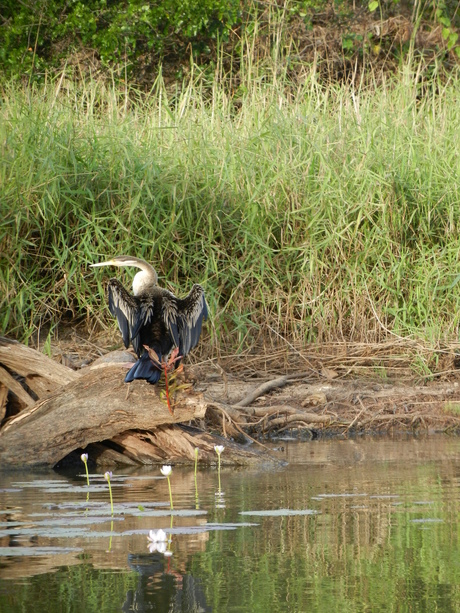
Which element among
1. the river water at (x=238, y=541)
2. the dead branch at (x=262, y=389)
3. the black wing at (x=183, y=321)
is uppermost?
the black wing at (x=183, y=321)

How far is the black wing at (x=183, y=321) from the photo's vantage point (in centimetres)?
503

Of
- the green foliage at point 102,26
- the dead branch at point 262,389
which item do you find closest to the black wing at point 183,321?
the dead branch at point 262,389

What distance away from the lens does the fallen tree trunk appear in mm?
4883

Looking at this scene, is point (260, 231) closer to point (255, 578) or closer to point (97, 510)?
point (97, 510)

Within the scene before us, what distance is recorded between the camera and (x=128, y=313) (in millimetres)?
5074

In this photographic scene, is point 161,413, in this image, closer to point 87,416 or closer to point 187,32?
point 87,416

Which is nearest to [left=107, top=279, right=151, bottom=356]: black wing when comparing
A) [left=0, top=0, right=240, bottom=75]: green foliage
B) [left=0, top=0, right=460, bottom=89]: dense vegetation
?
[left=0, top=0, right=460, bottom=89]: dense vegetation

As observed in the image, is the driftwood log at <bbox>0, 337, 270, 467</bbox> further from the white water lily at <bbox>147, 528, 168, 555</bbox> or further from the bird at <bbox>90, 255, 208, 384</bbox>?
the white water lily at <bbox>147, 528, 168, 555</bbox>

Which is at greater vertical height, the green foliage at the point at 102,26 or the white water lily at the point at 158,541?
the green foliage at the point at 102,26

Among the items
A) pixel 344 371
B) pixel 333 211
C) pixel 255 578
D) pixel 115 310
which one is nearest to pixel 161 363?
pixel 115 310

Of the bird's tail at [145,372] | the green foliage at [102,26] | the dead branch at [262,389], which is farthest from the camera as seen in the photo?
the green foliage at [102,26]

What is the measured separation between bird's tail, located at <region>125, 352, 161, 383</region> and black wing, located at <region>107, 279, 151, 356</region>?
27cm

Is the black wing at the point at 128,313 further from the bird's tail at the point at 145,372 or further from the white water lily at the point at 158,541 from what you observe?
the white water lily at the point at 158,541

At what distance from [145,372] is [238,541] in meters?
1.60
